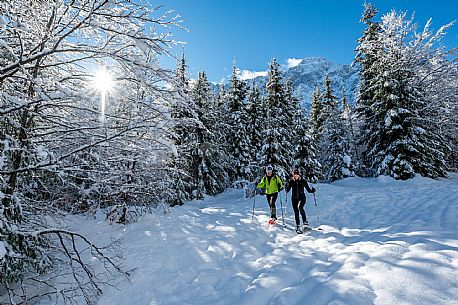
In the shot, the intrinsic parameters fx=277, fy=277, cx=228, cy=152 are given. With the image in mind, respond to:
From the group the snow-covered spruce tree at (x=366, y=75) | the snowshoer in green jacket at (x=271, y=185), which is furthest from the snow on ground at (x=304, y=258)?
the snow-covered spruce tree at (x=366, y=75)

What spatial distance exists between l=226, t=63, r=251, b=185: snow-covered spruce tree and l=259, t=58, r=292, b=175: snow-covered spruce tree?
8.76ft

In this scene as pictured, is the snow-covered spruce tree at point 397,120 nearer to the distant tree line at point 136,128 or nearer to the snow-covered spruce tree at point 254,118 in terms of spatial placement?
the distant tree line at point 136,128

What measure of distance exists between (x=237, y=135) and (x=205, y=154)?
5318mm

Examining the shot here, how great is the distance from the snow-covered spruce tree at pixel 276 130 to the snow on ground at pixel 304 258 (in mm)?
11679

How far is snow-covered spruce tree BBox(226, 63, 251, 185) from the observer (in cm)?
2653

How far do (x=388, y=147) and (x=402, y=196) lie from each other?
9.77 meters

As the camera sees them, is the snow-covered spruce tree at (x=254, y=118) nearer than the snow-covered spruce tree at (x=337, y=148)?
No

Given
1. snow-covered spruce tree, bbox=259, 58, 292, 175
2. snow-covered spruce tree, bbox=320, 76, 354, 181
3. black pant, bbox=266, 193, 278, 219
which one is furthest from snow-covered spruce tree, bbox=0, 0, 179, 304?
snow-covered spruce tree, bbox=320, 76, 354, 181

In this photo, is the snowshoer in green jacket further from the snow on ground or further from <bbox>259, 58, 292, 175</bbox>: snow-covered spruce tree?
<bbox>259, 58, 292, 175</bbox>: snow-covered spruce tree

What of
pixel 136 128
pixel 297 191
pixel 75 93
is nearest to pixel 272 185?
pixel 297 191

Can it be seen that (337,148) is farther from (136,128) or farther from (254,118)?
(136,128)

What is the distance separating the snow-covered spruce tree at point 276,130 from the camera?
22.4 metres

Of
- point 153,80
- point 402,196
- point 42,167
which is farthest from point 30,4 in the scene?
point 402,196

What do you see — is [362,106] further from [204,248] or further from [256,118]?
[204,248]
